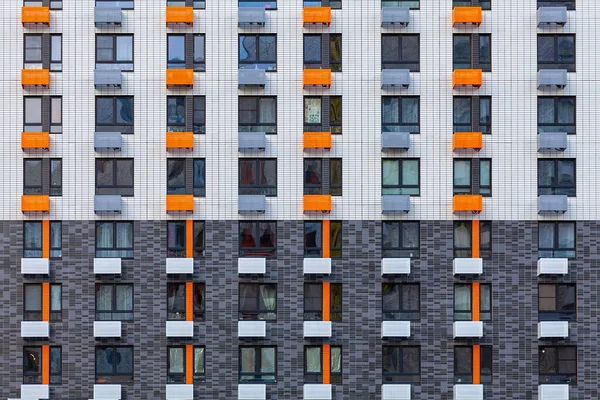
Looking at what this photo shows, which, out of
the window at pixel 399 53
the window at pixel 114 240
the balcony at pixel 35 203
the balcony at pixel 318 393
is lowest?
the balcony at pixel 318 393

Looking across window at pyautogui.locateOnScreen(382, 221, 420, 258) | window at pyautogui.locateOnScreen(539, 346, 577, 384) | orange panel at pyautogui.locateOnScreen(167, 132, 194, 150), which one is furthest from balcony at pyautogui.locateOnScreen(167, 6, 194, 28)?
window at pyautogui.locateOnScreen(539, 346, 577, 384)

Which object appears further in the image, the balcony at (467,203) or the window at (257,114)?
the window at (257,114)

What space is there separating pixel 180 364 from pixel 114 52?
12544mm

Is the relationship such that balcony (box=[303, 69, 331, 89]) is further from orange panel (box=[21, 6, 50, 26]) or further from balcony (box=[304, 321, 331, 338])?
orange panel (box=[21, 6, 50, 26])

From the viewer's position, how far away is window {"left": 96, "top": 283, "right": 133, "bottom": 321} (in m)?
42.8

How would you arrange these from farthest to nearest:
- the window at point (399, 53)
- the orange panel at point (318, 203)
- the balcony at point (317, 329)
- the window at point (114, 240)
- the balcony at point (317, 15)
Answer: the window at point (399, 53), the balcony at point (317, 15), the window at point (114, 240), the orange panel at point (318, 203), the balcony at point (317, 329)

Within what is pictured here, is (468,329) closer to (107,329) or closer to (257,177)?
(257,177)

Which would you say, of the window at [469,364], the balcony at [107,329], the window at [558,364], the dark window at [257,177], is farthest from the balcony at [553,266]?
the balcony at [107,329]

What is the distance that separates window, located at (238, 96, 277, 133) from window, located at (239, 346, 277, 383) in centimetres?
857

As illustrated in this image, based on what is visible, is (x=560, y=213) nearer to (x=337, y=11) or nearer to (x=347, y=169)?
(x=347, y=169)

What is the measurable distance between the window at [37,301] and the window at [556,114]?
1999 cm

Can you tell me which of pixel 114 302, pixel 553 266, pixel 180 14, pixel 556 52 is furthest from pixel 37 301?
pixel 556 52

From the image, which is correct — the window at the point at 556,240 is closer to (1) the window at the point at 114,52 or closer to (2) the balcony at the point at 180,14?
(2) the balcony at the point at 180,14

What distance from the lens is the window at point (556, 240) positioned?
1695 inches
